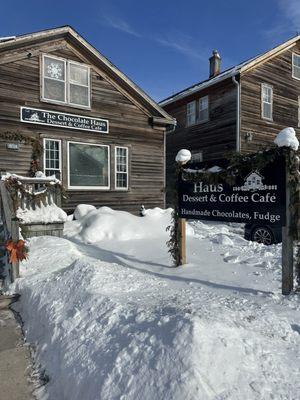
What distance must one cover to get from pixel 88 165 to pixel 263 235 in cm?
670

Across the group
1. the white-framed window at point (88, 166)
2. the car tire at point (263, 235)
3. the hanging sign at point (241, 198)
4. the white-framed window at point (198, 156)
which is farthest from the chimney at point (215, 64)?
the hanging sign at point (241, 198)

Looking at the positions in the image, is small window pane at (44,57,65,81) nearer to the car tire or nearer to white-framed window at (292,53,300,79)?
the car tire

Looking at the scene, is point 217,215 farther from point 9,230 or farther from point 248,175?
point 9,230

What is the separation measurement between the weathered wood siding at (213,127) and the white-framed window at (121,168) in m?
4.42

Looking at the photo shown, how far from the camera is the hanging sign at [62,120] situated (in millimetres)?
11273

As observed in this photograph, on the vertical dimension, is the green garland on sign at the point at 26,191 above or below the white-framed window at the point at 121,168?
below

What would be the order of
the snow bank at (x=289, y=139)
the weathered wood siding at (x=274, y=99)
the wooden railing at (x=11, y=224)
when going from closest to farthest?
the snow bank at (x=289, y=139) → the wooden railing at (x=11, y=224) → the weathered wood siding at (x=274, y=99)

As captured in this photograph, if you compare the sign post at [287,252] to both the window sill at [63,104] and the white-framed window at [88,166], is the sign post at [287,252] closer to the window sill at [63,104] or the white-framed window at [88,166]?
the white-framed window at [88,166]

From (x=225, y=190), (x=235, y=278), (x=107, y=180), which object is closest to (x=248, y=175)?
(x=225, y=190)

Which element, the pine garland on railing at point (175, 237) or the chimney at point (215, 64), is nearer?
the pine garland on railing at point (175, 237)

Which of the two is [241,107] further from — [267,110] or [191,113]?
[191,113]

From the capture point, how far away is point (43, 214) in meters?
8.30

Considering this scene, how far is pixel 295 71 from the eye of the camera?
2042cm

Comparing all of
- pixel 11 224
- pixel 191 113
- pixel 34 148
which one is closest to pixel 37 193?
pixel 11 224
